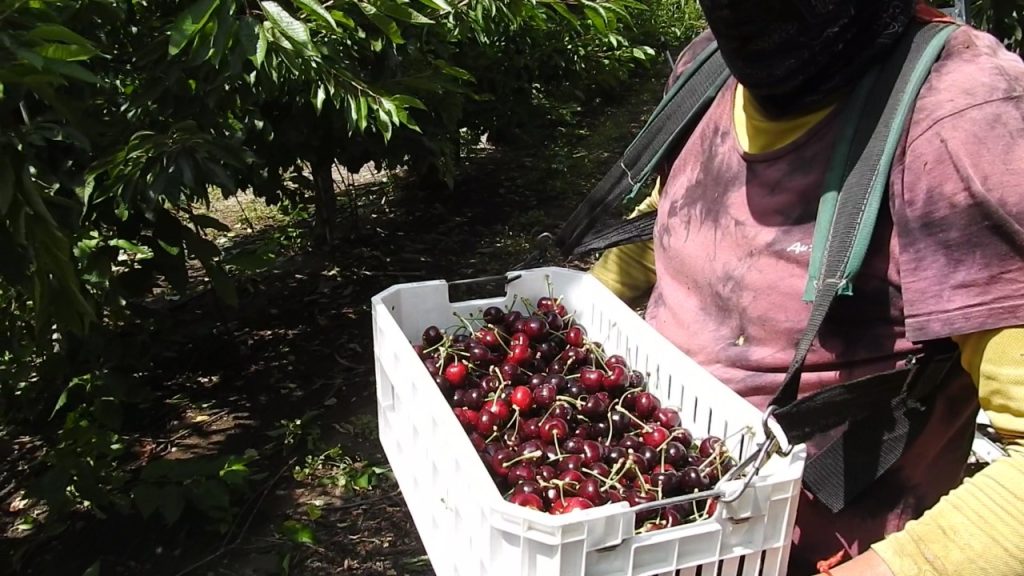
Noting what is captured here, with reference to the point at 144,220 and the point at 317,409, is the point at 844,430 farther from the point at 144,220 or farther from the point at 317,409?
the point at 317,409

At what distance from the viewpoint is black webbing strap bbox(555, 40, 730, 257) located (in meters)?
1.68

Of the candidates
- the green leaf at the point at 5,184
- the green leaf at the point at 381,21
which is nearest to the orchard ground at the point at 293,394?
the green leaf at the point at 381,21

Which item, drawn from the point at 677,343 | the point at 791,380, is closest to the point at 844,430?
the point at 791,380

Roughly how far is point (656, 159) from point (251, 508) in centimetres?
182

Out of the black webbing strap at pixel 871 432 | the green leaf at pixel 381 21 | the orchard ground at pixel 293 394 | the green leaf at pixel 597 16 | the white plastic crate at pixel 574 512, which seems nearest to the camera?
A: the white plastic crate at pixel 574 512

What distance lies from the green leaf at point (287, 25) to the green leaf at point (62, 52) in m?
0.60

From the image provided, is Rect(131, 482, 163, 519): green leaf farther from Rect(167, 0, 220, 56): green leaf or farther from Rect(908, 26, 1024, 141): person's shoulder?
Rect(908, 26, 1024, 141): person's shoulder

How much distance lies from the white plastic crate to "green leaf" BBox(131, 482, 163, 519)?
41.5 inches

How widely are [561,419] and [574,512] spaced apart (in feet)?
1.48

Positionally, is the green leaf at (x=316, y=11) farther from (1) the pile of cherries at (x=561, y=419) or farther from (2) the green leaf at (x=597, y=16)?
(2) the green leaf at (x=597, y=16)

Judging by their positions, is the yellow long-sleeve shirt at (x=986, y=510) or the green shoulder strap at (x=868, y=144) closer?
the yellow long-sleeve shirt at (x=986, y=510)

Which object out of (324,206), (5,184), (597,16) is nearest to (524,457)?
(5,184)

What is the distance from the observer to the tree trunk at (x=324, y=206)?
4188 mm

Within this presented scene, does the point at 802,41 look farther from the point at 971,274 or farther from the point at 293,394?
the point at 293,394
